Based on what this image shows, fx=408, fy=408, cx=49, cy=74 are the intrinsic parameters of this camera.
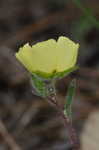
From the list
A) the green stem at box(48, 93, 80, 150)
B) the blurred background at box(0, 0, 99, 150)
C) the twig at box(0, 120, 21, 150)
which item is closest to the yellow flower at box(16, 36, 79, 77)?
the green stem at box(48, 93, 80, 150)

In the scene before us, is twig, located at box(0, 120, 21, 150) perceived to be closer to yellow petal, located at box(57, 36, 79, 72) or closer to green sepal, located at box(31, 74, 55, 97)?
green sepal, located at box(31, 74, 55, 97)

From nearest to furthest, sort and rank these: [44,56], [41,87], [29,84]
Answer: [44,56]
[41,87]
[29,84]

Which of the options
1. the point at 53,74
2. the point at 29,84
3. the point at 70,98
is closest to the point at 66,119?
the point at 70,98

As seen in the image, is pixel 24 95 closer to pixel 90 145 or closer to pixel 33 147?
pixel 33 147

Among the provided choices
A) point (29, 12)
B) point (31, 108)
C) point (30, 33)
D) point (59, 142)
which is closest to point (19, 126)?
point (31, 108)

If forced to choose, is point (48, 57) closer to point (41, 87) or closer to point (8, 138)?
point (41, 87)

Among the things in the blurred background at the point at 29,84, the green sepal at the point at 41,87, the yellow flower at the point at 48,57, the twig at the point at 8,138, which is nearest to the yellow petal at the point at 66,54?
the yellow flower at the point at 48,57

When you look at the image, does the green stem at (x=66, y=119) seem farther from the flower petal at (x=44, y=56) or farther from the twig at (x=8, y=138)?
the twig at (x=8, y=138)
